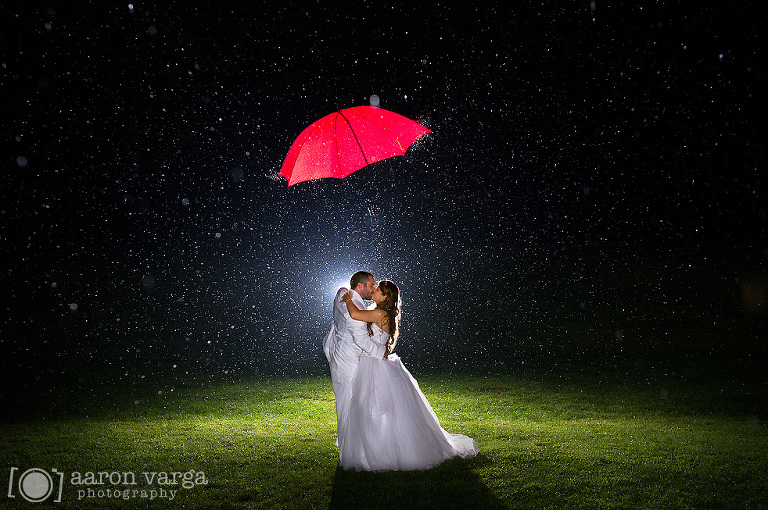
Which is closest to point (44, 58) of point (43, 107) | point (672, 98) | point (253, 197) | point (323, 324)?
point (43, 107)

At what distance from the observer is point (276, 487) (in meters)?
5.69

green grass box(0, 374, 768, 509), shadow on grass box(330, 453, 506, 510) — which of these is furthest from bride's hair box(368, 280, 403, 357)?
green grass box(0, 374, 768, 509)

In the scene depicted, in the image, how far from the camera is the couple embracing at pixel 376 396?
5.80 meters

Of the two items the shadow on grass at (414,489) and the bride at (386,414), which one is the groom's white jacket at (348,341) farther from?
the shadow on grass at (414,489)

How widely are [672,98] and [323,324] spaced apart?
24.9m

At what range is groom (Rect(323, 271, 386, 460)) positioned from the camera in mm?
6090

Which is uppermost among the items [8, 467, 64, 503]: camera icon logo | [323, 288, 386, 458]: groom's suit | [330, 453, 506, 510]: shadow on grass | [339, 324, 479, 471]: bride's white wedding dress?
[323, 288, 386, 458]: groom's suit

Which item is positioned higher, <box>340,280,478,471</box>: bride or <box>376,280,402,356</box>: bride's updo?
<box>376,280,402,356</box>: bride's updo

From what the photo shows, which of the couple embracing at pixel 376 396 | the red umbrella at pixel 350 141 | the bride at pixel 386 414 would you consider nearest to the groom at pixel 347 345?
the couple embracing at pixel 376 396

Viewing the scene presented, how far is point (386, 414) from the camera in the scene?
230 inches

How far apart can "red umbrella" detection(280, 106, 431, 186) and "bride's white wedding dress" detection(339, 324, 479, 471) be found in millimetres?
1974

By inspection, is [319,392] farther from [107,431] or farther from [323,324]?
[323,324]

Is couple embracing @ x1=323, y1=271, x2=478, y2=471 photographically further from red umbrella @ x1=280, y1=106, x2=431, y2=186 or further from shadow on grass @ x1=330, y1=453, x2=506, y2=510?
red umbrella @ x1=280, y1=106, x2=431, y2=186

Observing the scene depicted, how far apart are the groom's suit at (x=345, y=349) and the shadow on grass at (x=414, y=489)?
0.67m
